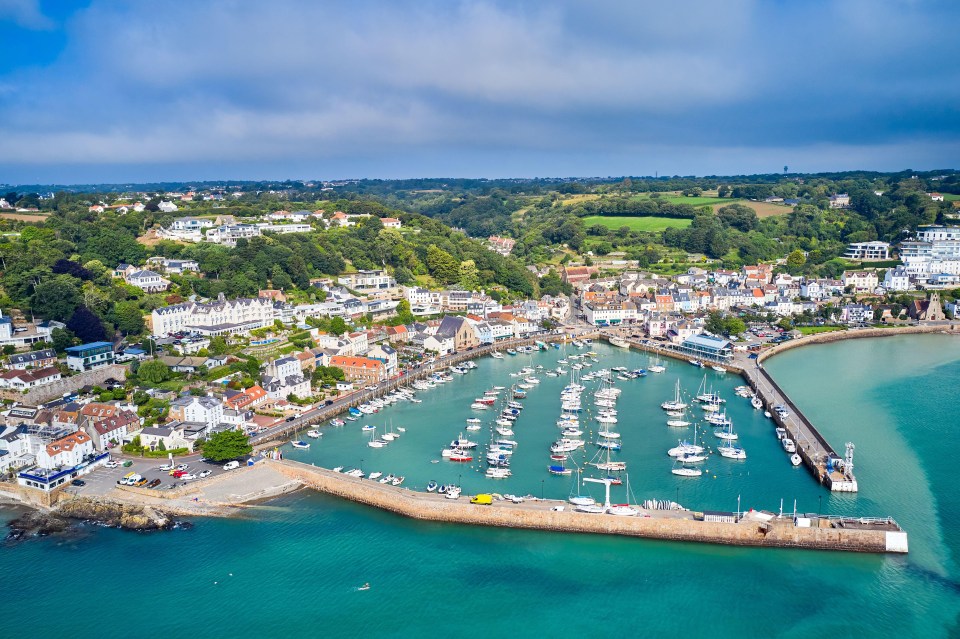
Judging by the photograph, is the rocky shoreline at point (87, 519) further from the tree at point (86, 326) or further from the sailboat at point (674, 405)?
the sailboat at point (674, 405)

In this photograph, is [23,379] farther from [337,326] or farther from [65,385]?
[337,326]

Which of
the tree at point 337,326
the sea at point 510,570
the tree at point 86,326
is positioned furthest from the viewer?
the tree at point 337,326

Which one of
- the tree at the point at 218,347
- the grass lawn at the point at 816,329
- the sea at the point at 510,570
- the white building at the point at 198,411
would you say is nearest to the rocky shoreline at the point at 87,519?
the sea at the point at 510,570

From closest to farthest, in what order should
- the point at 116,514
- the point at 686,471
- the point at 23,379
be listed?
the point at 116,514 → the point at 686,471 → the point at 23,379

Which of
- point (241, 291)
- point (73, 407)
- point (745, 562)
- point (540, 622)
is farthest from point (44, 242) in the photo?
point (745, 562)

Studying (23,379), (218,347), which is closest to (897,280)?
(218,347)
